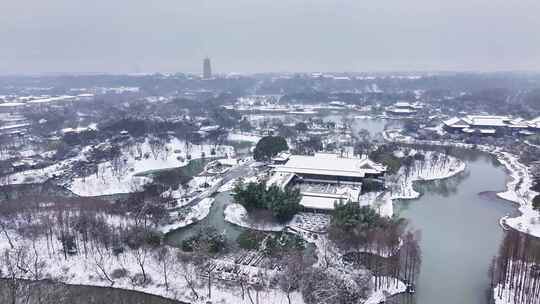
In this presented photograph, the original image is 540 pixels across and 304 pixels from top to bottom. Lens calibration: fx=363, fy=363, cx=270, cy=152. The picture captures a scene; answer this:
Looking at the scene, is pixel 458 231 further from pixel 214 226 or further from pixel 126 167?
pixel 126 167

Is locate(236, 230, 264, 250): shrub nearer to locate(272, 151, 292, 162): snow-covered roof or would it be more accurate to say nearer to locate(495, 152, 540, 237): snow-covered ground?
locate(272, 151, 292, 162): snow-covered roof

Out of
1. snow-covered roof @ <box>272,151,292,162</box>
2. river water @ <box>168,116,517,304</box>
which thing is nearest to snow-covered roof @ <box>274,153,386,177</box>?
snow-covered roof @ <box>272,151,292,162</box>

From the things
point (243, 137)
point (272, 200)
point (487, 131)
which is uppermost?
point (487, 131)

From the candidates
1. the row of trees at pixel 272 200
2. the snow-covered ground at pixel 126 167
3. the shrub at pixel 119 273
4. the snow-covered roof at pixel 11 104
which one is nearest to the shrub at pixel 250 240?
the row of trees at pixel 272 200

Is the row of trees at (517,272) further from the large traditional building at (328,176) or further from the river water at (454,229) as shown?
the large traditional building at (328,176)

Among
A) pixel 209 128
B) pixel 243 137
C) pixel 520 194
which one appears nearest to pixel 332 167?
pixel 520 194

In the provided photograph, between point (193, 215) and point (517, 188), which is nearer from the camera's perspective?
point (193, 215)
